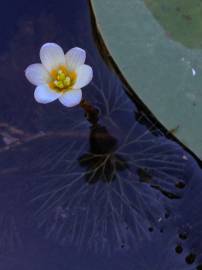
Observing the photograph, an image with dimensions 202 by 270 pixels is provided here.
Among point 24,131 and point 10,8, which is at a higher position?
point 10,8

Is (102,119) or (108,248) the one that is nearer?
(108,248)

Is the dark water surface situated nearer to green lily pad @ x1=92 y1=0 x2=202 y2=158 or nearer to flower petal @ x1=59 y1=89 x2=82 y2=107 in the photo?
green lily pad @ x1=92 y1=0 x2=202 y2=158

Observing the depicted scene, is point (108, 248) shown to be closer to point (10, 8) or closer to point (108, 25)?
point (108, 25)

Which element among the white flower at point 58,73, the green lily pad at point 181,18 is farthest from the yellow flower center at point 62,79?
the green lily pad at point 181,18

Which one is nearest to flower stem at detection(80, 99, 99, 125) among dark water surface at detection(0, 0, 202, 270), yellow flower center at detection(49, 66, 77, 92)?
dark water surface at detection(0, 0, 202, 270)

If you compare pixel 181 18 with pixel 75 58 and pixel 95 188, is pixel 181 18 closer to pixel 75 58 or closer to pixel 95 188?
pixel 75 58

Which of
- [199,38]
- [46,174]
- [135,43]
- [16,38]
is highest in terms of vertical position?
[199,38]

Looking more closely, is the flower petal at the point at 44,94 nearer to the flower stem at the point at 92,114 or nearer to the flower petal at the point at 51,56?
the flower petal at the point at 51,56

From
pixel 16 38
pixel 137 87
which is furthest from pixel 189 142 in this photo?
pixel 16 38
